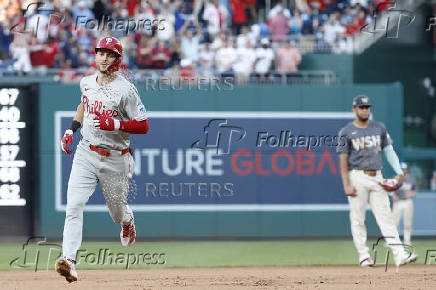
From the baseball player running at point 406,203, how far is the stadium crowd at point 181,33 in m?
3.26

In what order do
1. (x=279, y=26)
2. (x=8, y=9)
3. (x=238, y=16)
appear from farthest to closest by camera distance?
(x=238, y=16) < (x=279, y=26) < (x=8, y=9)

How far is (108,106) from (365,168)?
4088mm

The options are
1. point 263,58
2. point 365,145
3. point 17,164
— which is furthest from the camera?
point 263,58

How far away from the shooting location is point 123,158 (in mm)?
8789

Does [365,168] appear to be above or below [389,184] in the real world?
above

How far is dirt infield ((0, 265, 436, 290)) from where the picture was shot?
908cm

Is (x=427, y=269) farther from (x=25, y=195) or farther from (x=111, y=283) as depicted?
(x=25, y=195)

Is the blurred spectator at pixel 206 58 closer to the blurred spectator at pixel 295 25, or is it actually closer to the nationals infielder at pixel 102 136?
the blurred spectator at pixel 295 25

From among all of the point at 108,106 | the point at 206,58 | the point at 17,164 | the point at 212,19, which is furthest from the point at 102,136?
the point at 212,19

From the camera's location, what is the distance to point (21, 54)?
16.2m

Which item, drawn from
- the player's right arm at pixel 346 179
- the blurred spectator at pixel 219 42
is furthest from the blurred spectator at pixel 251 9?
the player's right arm at pixel 346 179

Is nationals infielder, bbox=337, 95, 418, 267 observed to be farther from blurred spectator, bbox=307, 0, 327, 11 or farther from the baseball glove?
blurred spectator, bbox=307, 0, 327, 11

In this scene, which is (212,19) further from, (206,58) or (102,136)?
(102,136)

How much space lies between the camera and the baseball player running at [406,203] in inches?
563
